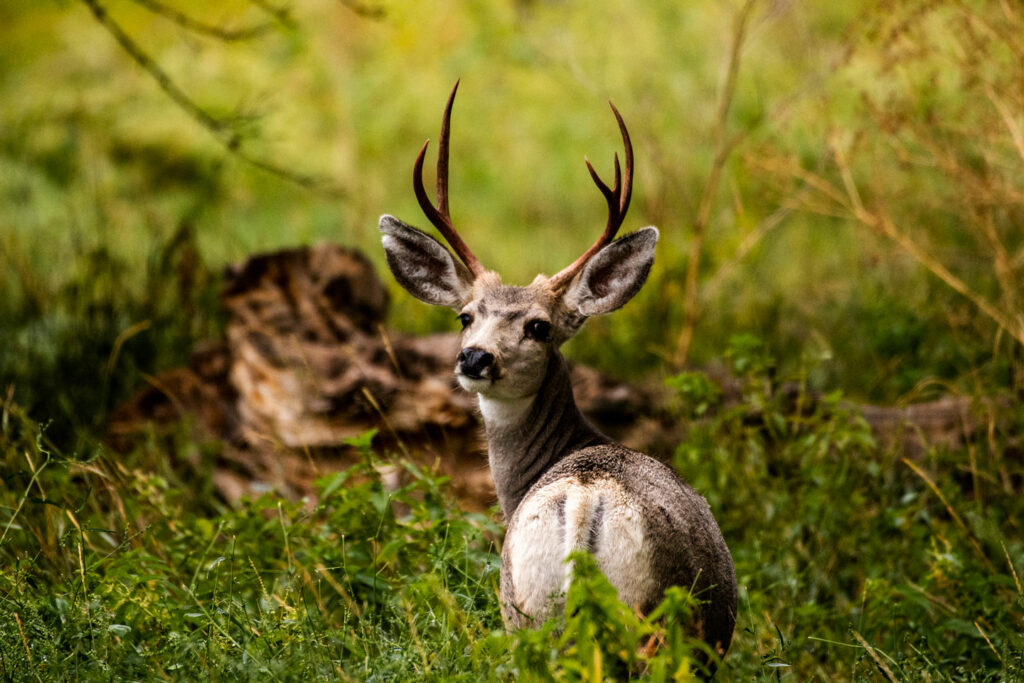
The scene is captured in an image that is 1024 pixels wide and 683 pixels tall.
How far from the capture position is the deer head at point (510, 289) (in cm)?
363

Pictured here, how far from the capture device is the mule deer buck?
2.83 meters

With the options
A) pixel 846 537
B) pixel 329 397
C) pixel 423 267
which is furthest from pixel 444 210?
pixel 846 537

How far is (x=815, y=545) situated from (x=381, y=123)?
708cm

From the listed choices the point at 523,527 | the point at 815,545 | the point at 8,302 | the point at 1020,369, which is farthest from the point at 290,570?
the point at 8,302

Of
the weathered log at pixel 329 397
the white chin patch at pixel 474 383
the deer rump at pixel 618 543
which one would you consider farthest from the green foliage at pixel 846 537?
the white chin patch at pixel 474 383

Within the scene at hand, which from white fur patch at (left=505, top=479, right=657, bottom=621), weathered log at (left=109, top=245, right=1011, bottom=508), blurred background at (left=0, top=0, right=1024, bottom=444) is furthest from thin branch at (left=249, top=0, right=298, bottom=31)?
white fur patch at (left=505, top=479, right=657, bottom=621)

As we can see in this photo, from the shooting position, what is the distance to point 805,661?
378 centimetres

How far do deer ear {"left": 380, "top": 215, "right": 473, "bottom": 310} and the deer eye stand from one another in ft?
1.43

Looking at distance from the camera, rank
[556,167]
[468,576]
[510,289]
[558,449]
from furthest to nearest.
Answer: [556,167] → [510,289] → [558,449] → [468,576]

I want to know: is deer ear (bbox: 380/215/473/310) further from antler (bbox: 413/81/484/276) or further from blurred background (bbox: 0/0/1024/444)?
blurred background (bbox: 0/0/1024/444)

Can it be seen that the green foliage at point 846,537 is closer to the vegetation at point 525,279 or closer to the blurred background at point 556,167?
the vegetation at point 525,279

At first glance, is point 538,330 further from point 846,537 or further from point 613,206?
point 846,537

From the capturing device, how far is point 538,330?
373cm

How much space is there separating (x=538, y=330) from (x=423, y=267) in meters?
0.62
